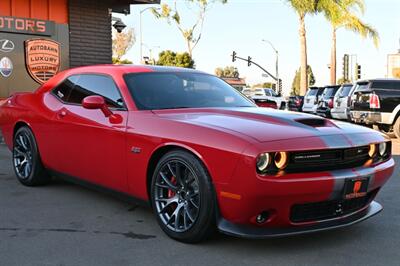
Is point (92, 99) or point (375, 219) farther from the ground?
point (92, 99)

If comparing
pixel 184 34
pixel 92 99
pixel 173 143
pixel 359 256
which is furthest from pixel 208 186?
pixel 184 34

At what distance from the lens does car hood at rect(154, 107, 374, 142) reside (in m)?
3.67

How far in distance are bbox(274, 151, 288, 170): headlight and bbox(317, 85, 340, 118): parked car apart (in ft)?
46.3

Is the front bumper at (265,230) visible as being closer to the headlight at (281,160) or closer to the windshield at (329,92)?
the headlight at (281,160)

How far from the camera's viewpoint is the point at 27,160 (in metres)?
6.12

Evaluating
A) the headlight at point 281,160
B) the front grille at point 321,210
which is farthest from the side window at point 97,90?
the front grille at point 321,210

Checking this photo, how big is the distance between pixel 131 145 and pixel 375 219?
7.77ft

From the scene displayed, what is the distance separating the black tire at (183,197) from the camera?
371cm

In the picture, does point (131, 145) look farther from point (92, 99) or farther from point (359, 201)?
point (359, 201)

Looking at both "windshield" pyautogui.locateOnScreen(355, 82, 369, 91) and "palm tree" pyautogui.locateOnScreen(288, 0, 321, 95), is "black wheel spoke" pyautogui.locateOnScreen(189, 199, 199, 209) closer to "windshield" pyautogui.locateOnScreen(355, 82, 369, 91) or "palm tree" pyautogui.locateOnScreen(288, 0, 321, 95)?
"windshield" pyautogui.locateOnScreen(355, 82, 369, 91)

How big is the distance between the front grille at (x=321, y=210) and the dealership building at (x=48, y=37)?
863cm

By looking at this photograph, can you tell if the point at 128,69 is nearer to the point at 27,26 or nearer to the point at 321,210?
the point at 321,210

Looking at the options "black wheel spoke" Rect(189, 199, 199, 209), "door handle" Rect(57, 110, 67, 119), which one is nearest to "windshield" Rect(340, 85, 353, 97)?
"door handle" Rect(57, 110, 67, 119)

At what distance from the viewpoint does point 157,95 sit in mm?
4734
